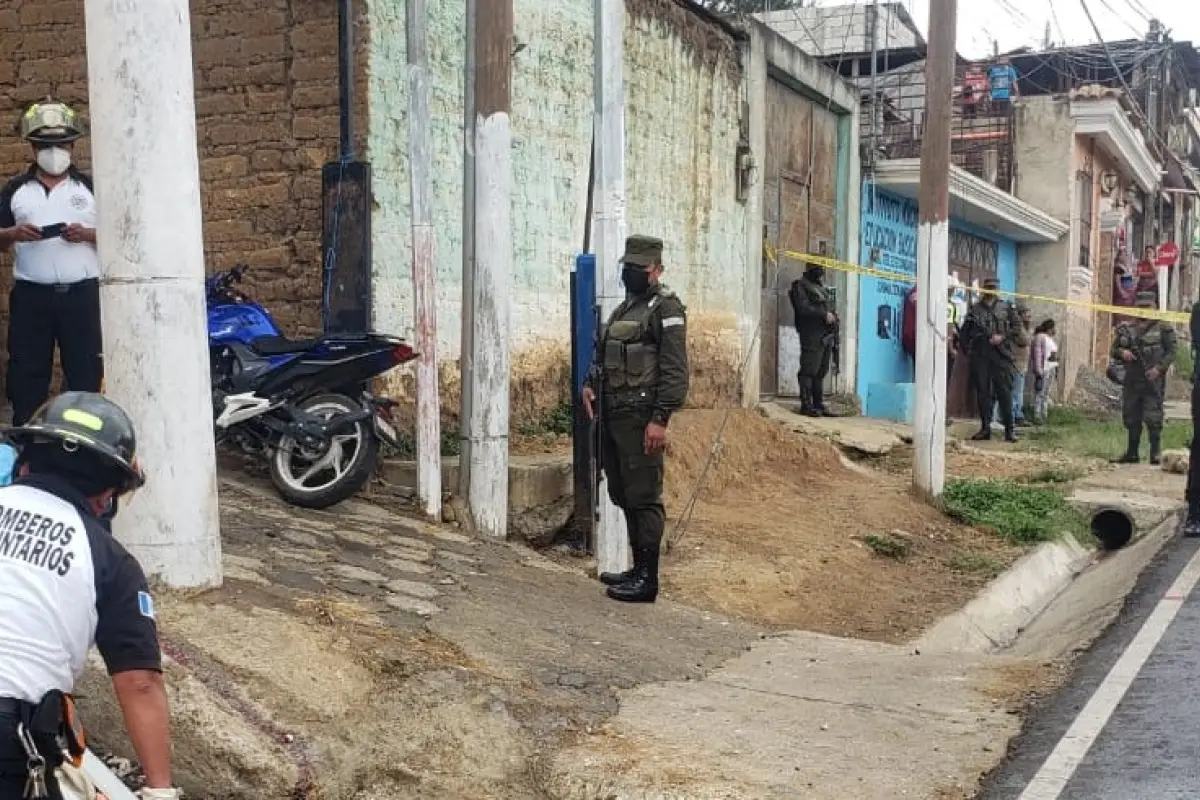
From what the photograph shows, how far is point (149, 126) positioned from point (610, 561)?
145 inches

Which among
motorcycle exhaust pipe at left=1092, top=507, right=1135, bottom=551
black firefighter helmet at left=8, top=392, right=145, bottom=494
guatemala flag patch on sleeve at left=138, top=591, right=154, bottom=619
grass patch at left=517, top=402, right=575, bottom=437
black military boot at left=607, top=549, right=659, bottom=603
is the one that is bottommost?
motorcycle exhaust pipe at left=1092, top=507, right=1135, bottom=551

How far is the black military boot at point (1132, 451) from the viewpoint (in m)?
13.2

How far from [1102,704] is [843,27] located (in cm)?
1874

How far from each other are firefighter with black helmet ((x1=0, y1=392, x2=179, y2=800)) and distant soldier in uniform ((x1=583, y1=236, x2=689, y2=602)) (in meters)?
3.53

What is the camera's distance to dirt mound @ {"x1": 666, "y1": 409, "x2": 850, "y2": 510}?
9.79 metres

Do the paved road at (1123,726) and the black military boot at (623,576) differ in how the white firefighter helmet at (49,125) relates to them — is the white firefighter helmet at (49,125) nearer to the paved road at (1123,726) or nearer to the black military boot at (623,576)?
the black military boot at (623,576)

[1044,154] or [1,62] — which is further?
[1044,154]

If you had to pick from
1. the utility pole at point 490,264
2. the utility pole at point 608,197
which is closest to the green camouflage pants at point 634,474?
the utility pole at point 608,197

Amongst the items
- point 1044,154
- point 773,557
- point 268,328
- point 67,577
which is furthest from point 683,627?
point 1044,154

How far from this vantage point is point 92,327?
6066mm

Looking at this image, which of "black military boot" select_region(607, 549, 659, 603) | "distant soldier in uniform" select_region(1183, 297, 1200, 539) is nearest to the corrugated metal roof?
"distant soldier in uniform" select_region(1183, 297, 1200, 539)

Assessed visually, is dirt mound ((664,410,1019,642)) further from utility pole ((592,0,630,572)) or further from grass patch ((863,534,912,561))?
utility pole ((592,0,630,572))

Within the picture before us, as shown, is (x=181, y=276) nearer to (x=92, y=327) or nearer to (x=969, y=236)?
(x=92, y=327)

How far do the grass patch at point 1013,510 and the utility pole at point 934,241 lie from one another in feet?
1.15
